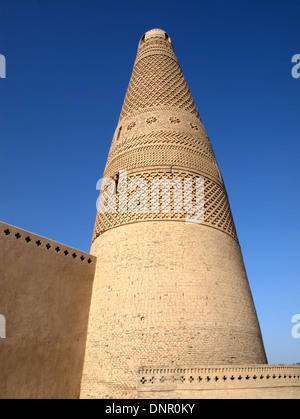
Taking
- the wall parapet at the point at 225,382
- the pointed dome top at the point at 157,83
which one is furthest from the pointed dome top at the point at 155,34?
the wall parapet at the point at 225,382

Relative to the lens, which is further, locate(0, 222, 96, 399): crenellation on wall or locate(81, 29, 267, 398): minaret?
locate(81, 29, 267, 398): minaret

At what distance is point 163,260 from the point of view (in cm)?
560

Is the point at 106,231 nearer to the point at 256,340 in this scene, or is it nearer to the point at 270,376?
the point at 256,340

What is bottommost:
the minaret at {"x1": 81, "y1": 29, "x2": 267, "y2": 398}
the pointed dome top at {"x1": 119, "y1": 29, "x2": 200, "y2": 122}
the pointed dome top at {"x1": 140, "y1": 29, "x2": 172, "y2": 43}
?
the minaret at {"x1": 81, "y1": 29, "x2": 267, "y2": 398}

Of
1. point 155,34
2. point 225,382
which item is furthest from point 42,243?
point 155,34

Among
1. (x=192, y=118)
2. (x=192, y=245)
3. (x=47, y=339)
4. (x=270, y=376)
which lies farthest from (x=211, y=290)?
(x=192, y=118)

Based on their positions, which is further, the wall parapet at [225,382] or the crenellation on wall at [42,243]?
the crenellation on wall at [42,243]

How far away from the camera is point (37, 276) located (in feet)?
17.8

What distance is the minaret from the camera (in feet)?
16.3

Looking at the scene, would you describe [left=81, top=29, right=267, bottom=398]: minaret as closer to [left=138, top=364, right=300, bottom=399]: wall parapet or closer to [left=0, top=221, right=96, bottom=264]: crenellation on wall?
[left=138, top=364, right=300, bottom=399]: wall parapet

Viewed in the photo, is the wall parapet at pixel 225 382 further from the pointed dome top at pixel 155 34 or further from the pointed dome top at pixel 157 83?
the pointed dome top at pixel 155 34

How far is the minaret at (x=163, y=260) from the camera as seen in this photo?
4965 millimetres

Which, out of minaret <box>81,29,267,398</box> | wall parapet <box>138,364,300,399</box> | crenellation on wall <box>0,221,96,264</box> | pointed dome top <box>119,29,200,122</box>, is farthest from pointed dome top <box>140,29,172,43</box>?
wall parapet <box>138,364,300,399</box>
